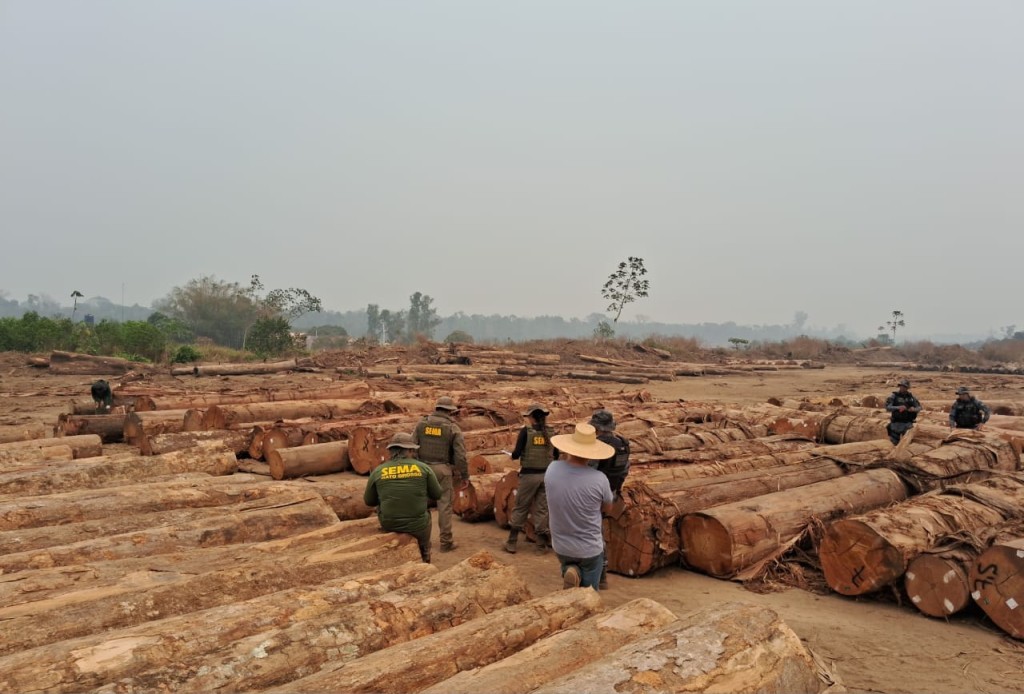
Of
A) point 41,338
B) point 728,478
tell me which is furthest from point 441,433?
point 41,338

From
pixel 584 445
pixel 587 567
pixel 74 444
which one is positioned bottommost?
pixel 587 567

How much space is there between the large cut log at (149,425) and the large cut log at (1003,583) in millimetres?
12381

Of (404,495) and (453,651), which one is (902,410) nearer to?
→ (404,495)

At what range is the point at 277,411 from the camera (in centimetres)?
1292

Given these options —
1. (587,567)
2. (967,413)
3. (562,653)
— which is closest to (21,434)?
(587,567)

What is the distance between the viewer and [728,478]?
24.4 ft

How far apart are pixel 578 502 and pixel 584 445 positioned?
0.43 meters

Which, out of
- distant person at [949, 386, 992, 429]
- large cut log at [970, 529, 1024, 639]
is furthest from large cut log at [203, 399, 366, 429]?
distant person at [949, 386, 992, 429]

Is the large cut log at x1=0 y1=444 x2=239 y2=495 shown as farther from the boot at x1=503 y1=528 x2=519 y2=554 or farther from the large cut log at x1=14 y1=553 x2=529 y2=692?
the large cut log at x1=14 y1=553 x2=529 y2=692

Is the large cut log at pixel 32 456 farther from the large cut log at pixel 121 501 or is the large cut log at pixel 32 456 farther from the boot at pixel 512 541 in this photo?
the boot at pixel 512 541

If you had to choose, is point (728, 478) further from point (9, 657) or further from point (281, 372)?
point (281, 372)

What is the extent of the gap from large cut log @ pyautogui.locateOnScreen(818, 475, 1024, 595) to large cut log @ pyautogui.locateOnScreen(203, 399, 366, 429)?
32.3 feet

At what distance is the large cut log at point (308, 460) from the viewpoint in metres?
9.59

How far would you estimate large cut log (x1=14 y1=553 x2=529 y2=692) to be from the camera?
119 inches
